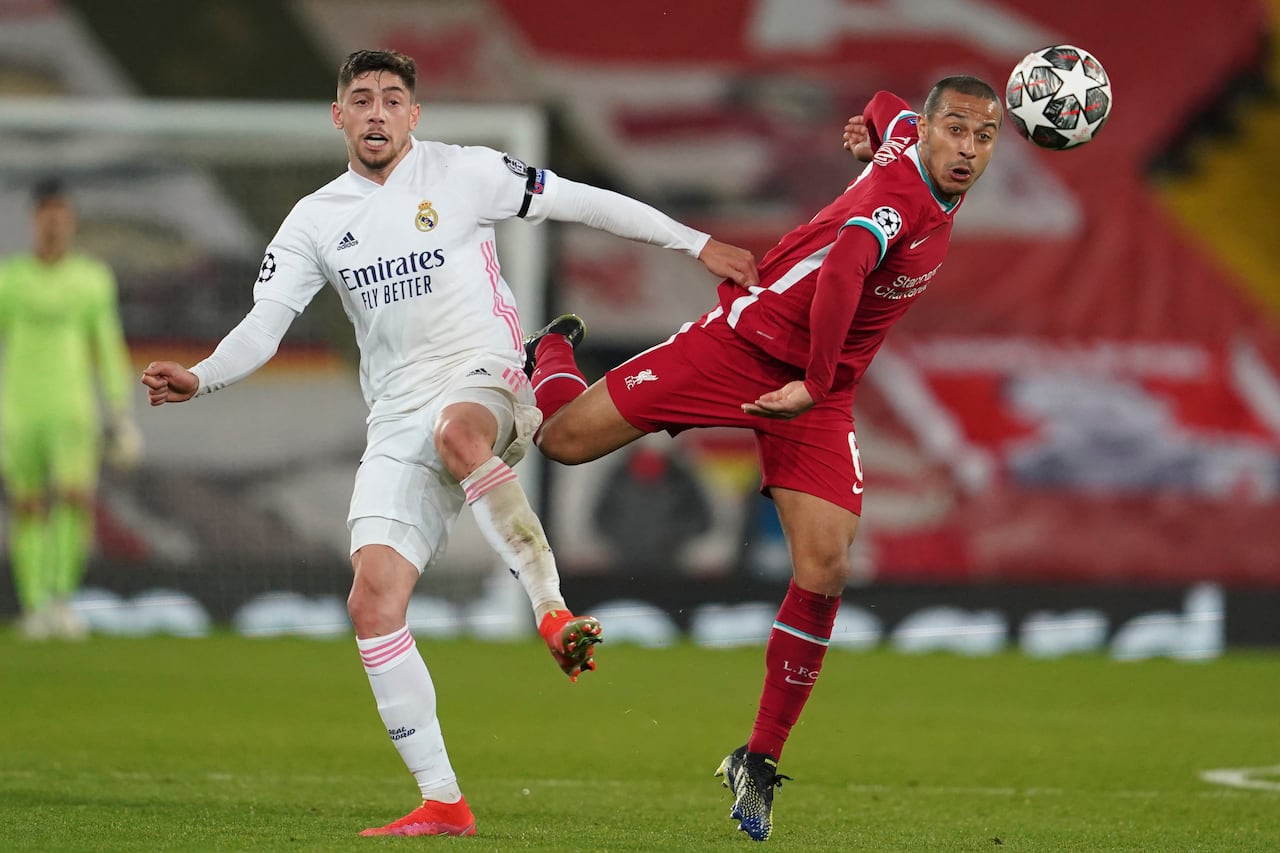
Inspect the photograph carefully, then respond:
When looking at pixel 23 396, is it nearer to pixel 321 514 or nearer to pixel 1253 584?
pixel 321 514

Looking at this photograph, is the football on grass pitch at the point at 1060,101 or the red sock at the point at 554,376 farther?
the red sock at the point at 554,376

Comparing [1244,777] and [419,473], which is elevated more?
[419,473]

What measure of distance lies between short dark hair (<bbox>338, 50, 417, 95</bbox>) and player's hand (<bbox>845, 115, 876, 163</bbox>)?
1.61m

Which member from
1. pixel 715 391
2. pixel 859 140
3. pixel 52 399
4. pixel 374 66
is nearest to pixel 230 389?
pixel 52 399

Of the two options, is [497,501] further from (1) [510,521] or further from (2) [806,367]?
(2) [806,367]

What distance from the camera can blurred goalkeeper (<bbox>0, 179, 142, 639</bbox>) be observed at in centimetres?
1227

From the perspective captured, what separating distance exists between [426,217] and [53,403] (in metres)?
7.47

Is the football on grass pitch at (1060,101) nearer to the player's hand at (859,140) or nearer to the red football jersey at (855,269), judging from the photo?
the red football jersey at (855,269)

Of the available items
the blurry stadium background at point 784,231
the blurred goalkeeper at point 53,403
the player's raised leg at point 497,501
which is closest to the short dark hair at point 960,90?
the player's raised leg at point 497,501

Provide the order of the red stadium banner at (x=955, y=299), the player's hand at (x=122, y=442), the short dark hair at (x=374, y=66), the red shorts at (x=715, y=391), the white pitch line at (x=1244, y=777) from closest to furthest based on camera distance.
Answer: the short dark hair at (x=374, y=66) < the red shorts at (x=715, y=391) < the white pitch line at (x=1244, y=777) < the player's hand at (x=122, y=442) < the red stadium banner at (x=955, y=299)

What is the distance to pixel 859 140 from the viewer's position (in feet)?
21.4

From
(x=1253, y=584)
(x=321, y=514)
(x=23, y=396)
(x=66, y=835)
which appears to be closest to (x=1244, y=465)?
(x=1253, y=584)

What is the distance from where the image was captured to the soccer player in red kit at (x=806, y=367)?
5.86 meters

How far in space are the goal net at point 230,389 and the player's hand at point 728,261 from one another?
21.6 ft
